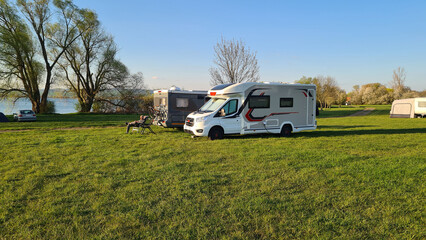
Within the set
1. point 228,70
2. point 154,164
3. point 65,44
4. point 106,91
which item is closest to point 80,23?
point 65,44

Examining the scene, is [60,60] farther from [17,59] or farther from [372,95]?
[372,95]

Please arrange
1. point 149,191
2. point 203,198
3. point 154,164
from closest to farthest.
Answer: point 203,198
point 149,191
point 154,164

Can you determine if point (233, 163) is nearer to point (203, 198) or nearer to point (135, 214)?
point (203, 198)

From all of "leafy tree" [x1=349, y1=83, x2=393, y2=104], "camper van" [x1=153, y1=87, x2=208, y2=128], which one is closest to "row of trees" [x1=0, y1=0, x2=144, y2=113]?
"camper van" [x1=153, y1=87, x2=208, y2=128]

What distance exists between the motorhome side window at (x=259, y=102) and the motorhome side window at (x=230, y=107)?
0.74 meters

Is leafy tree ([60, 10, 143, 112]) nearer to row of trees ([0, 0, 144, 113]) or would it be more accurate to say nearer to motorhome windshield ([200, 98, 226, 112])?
row of trees ([0, 0, 144, 113])

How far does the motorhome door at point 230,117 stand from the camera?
38.0 ft

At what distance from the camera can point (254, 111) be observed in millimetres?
12008

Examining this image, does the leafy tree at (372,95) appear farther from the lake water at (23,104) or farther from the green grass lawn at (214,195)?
the green grass lawn at (214,195)

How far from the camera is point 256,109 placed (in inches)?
474

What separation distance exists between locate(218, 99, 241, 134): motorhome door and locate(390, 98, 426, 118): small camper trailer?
24.6 m

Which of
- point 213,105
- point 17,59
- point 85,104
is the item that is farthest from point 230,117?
point 85,104

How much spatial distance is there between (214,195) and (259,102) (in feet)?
26.2

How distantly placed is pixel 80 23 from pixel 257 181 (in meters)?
36.5
